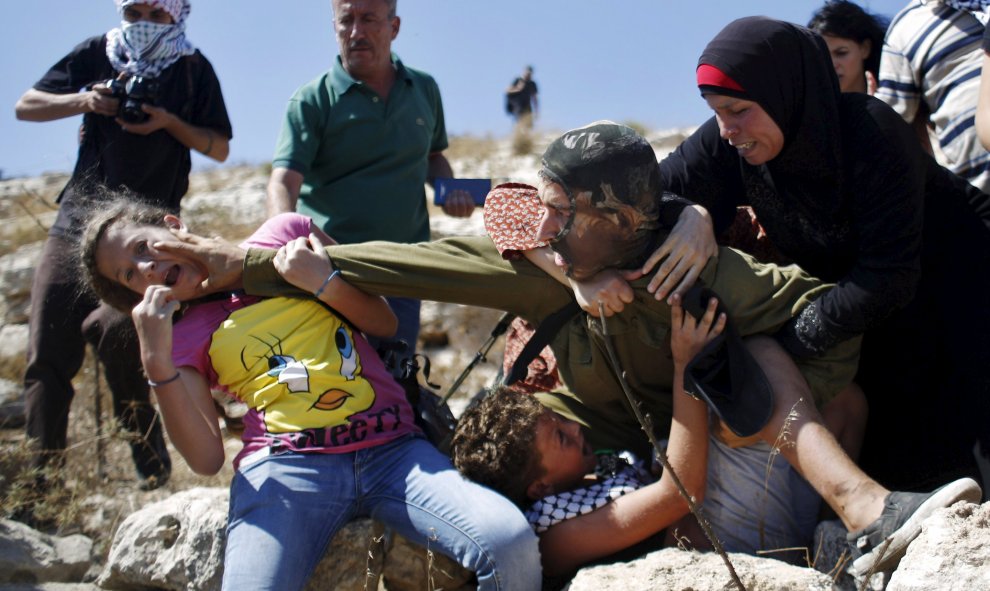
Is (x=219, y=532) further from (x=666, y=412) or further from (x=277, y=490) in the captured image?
(x=666, y=412)

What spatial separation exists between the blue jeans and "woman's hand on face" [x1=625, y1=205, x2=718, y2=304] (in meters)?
0.87

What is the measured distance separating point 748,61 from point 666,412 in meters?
1.24

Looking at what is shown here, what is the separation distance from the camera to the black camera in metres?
4.64

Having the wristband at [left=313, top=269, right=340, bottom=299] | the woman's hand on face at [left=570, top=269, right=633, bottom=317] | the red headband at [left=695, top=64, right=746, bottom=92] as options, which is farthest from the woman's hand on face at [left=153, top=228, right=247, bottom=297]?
the red headband at [left=695, top=64, right=746, bottom=92]

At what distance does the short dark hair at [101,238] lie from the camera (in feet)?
12.1

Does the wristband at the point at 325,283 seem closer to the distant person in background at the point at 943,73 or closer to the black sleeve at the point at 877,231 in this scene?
the black sleeve at the point at 877,231

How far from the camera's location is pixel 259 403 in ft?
11.4

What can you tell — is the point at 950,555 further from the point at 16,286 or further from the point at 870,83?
the point at 16,286

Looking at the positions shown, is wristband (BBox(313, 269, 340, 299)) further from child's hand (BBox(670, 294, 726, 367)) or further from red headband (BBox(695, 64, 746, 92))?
red headband (BBox(695, 64, 746, 92))

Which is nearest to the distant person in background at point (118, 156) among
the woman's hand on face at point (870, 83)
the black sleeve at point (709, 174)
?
the black sleeve at point (709, 174)

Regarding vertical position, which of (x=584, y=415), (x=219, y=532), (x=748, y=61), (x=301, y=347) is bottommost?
(x=219, y=532)

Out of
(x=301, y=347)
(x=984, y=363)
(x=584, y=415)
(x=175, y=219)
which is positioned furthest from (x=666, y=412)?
(x=175, y=219)

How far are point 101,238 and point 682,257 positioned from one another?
Answer: 2.10 m

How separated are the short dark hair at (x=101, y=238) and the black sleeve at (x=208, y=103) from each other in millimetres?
1161
